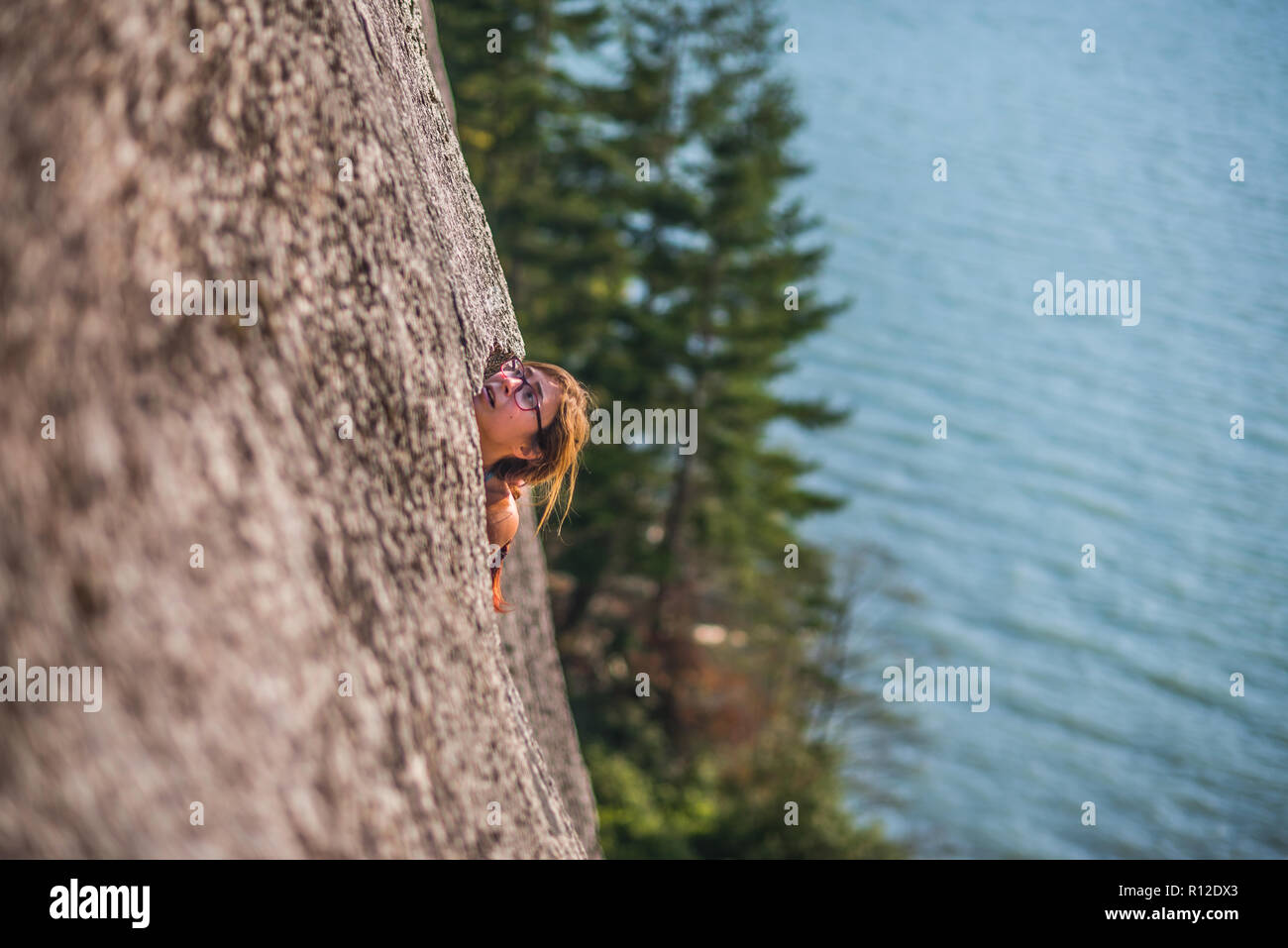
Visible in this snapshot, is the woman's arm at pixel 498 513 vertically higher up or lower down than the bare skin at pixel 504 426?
lower down

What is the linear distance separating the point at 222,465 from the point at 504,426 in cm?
190

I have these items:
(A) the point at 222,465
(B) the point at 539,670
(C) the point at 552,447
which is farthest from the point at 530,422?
(B) the point at 539,670

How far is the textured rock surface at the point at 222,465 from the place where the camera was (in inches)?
88.0

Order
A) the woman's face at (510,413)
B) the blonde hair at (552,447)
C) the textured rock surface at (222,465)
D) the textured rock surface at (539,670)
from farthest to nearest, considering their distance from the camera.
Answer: the textured rock surface at (539,670) → the blonde hair at (552,447) → the woman's face at (510,413) → the textured rock surface at (222,465)

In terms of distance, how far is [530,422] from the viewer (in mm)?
4379

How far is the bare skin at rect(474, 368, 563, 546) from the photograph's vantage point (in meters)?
4.31

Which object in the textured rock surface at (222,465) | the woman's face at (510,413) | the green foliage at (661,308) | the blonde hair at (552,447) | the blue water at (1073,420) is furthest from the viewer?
the blue water at (1073,420)

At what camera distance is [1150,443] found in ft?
129

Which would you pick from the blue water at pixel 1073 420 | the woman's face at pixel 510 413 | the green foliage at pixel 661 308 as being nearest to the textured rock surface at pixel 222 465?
the woman's face at pixel 510 413

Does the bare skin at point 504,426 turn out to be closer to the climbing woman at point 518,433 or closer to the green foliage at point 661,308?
the climbing woman at point 518,433

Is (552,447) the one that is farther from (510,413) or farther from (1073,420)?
(1073,420)

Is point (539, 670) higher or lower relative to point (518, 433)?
lower
